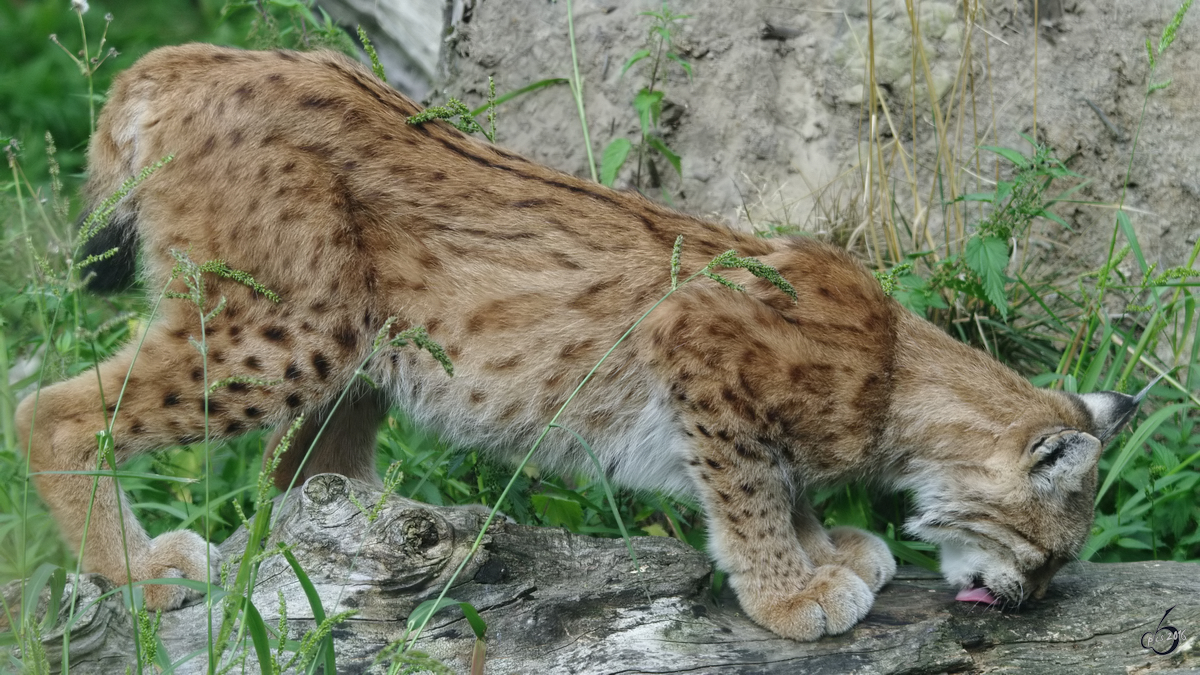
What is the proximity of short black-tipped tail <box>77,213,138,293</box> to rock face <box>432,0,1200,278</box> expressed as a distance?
2.50 metres

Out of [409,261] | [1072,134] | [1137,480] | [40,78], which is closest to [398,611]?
[409,261]

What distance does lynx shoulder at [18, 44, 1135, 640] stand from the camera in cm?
355

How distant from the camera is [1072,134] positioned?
540 centimetres

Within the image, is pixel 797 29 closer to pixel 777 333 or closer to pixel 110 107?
pixel 777 333

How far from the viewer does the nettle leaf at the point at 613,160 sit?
4914 millimetres

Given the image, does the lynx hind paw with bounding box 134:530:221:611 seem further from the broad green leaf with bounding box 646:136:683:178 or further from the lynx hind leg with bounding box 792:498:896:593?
the broad green leaf with bounding box 646:136:683:178

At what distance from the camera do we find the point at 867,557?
12.3 feet

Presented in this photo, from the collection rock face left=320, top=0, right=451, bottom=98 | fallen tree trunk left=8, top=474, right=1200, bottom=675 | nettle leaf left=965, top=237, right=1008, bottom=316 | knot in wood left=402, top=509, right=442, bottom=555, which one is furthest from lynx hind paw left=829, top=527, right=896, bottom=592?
rock face left=320, top=0, right=451, bottom=98

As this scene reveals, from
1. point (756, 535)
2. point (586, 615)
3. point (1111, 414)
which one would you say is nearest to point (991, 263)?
point (1111, 414)

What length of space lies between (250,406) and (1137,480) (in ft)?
11.0

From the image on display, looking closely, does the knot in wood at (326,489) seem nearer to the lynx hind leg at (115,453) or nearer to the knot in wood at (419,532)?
the knot in wood at (419,532)

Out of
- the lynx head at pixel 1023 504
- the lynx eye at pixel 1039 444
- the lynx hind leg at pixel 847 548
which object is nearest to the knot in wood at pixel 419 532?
the lynx hind leg at pixel 847 548

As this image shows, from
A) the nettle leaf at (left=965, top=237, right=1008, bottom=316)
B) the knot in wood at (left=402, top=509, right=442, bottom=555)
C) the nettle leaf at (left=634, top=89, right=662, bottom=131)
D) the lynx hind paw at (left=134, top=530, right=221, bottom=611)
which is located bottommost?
the lynx hind paw at (left=134, top=530, right=221, bottom=611)

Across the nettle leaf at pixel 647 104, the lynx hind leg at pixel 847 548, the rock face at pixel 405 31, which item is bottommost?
the lynx hind leg at pixel 847 548
